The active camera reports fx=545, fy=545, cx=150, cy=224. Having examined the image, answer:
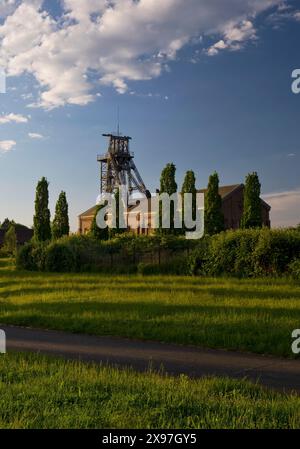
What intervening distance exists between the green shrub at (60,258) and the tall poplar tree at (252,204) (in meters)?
17.8

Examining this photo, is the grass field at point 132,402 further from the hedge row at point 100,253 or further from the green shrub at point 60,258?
the green shrub at point 60,258

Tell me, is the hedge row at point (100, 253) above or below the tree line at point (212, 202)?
below

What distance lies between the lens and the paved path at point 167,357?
9.62 m

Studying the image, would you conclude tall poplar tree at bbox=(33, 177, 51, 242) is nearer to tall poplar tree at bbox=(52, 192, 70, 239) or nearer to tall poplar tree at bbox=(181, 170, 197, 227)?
tall poplar tree at bbox=(52, 192, 70, 239)

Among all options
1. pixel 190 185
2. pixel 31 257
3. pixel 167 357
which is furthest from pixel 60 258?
pixel 167 357

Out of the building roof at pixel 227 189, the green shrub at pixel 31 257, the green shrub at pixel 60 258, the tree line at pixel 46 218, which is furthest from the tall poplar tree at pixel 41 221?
the building roof at pixel 227 189

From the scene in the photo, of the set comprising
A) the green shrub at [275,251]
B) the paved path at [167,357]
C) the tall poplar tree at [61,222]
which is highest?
the tall poplar tree at [61,222]

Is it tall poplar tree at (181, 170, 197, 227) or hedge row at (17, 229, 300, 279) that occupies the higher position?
tall poplar tree at (181, 170, 197, 227)

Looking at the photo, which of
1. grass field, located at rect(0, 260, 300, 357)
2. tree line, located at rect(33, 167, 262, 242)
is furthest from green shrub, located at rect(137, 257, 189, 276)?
tree line, located at rect(33, 167, 262, 242)

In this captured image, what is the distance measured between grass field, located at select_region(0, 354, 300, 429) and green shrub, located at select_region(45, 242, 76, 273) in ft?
101

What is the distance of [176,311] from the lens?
1634 cm

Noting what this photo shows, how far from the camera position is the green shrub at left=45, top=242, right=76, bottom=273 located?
3962 cm

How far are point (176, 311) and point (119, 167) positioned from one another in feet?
226

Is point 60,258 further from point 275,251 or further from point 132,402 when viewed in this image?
point 132,402
